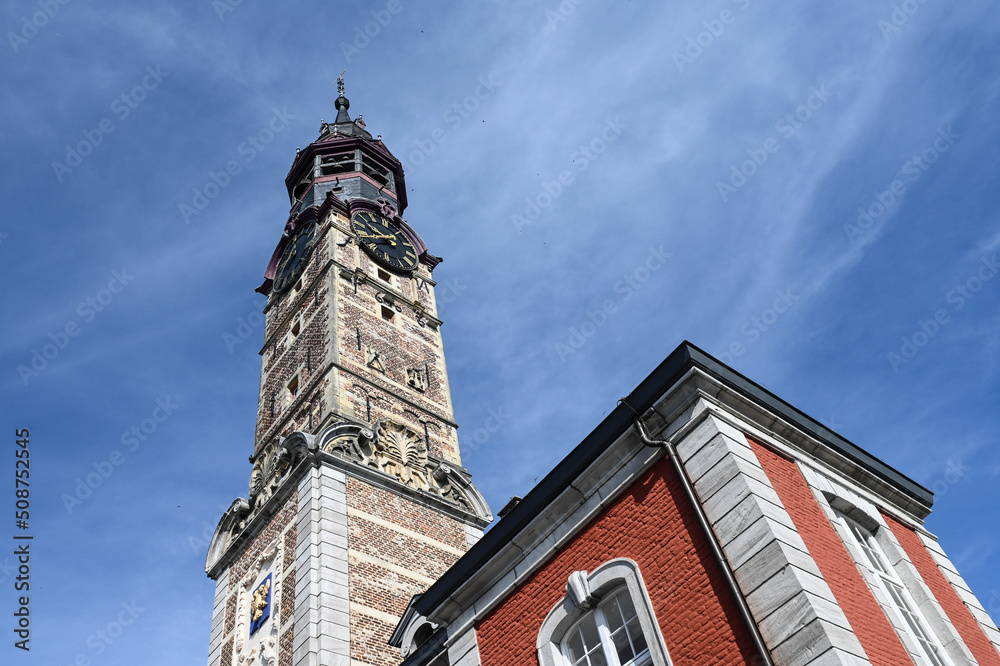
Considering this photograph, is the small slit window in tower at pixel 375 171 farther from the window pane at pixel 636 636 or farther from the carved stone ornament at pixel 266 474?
the window pane at pixel 636 636

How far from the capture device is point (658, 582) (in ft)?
30.6

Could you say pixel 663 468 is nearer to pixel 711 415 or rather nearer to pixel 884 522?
pixel 711 415

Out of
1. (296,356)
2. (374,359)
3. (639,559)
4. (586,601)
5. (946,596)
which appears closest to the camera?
(639,559)

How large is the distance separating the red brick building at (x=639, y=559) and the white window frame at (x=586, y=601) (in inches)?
0.9

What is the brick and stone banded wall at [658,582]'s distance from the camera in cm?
856

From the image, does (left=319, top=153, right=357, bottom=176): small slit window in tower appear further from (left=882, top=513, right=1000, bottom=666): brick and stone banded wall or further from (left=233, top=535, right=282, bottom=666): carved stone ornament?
(left=882, top=513, right=1000, bottom=666): brick and stone banded wall

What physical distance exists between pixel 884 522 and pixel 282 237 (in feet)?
87.2

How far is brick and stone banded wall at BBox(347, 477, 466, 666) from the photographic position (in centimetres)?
1745

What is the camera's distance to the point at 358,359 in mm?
24047

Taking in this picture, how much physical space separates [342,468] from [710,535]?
41.2 ft

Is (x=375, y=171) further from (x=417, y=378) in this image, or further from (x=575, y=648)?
(x=575, y=648)

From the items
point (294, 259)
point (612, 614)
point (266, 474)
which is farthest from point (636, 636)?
point (294, 259)

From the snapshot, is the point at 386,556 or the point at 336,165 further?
the point at 336,165

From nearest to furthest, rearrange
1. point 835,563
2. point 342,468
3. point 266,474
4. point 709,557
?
point 709,557
point 835,563
point 342,468
point 266,474
